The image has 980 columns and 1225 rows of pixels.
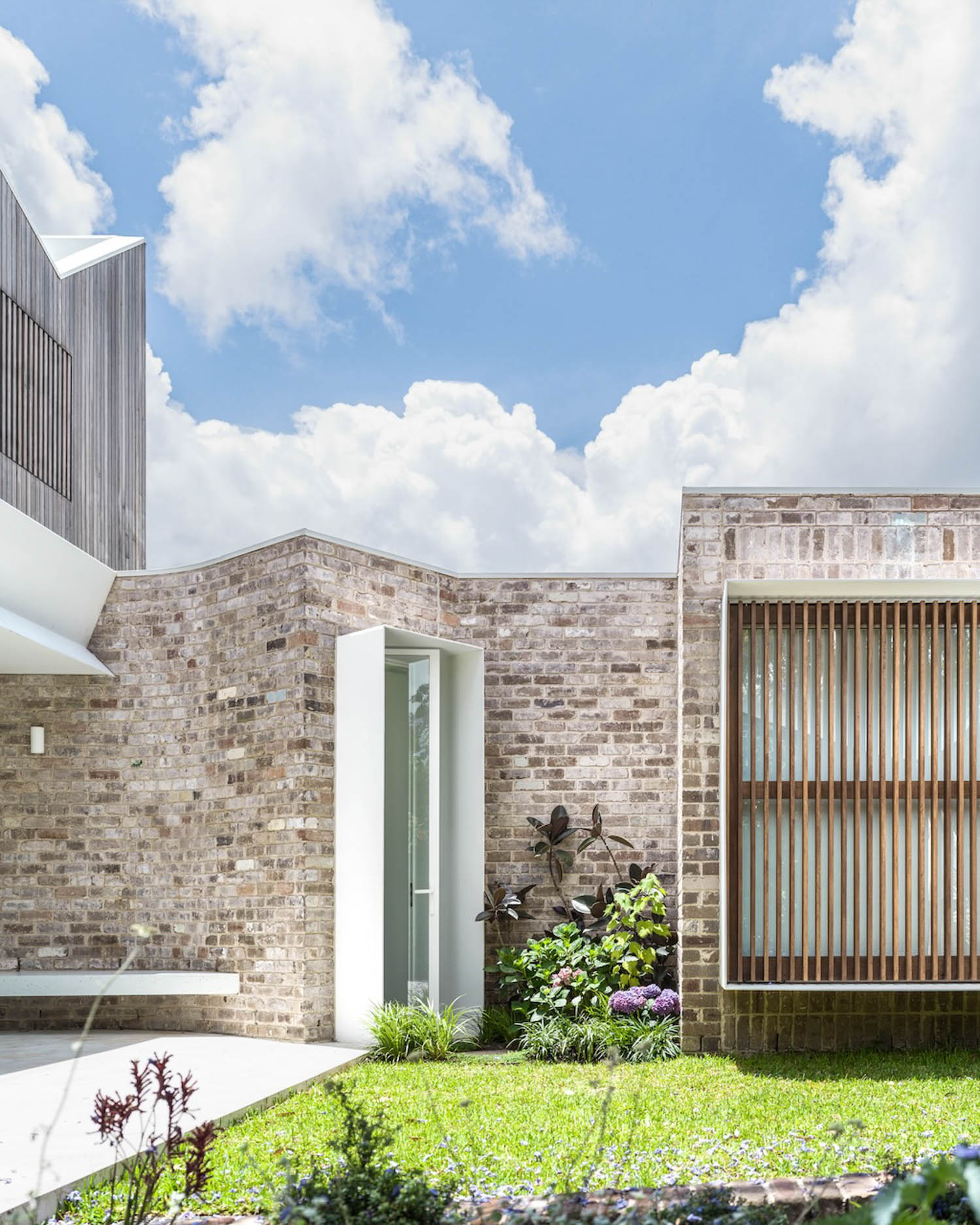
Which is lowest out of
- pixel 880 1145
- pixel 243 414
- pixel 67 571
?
pixel 880 1145

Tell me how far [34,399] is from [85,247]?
410cm

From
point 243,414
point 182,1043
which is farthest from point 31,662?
point 243,414

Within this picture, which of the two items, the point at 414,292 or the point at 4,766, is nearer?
the point at 4,766

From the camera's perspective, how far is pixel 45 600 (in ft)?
27.1

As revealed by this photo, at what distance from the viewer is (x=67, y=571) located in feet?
27.6

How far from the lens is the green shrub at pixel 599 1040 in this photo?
7.38 meters

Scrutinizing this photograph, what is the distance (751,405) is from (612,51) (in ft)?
21.9

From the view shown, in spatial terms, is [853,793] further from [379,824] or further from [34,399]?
[34,399]

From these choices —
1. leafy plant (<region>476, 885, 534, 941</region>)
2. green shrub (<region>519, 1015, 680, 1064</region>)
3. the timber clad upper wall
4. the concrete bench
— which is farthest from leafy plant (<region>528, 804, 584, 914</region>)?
the timber clad upper wall

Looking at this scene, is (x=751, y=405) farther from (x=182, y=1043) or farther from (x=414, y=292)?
(x=182, y=1043)

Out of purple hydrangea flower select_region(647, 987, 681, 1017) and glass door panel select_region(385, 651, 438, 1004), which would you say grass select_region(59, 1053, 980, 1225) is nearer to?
purple hydrangea flower select_region(647, 987, 681, 1017)

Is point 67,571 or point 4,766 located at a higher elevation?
point 67,571

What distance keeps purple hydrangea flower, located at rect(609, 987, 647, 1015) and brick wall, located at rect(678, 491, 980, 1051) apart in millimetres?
→ 333

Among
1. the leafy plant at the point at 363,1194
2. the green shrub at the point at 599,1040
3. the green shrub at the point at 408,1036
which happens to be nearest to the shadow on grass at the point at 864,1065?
the green shrub at the point at 599,1040
